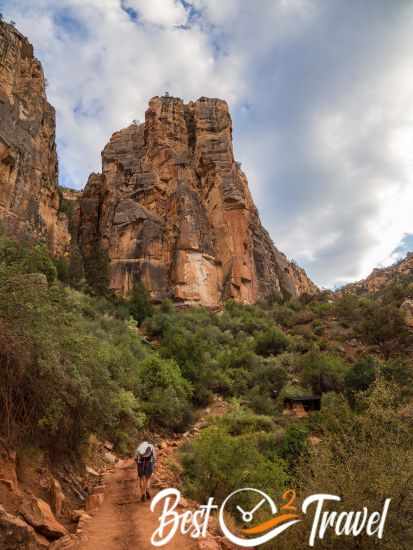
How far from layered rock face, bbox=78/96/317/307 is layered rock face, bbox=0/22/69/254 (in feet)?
24.8

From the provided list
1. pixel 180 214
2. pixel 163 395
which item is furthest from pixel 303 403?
pixel 180 214

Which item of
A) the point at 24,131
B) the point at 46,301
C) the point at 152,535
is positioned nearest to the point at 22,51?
the point at 24,131

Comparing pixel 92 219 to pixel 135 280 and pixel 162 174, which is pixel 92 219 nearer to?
pixel 162 174

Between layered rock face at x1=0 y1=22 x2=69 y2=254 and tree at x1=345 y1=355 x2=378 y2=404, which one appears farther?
layered rock face at x1=0 y1=22 x2=69 y2=254

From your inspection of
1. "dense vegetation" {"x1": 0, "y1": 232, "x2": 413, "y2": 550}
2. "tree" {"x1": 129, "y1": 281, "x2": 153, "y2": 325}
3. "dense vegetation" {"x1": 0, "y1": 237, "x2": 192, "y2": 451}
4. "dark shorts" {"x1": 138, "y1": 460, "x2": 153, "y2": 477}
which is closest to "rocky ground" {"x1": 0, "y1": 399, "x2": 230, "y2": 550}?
"dark shorts" {"x1": 138, "y1": 460, "x2": 153, "y2": 477}

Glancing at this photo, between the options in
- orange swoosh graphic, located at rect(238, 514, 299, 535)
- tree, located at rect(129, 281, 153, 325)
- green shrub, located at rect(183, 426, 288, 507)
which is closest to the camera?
orange swoosh graphic, located at rect(238, 514, 299, 535)

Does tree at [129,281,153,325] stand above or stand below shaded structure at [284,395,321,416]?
above

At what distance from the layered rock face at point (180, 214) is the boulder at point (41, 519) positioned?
98.4ft

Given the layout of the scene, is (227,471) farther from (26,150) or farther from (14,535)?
(26,150)

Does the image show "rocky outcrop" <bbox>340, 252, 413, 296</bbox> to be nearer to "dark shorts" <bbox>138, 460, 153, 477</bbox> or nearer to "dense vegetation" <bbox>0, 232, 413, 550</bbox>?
"dense vegetation" <bbox>0, 232, 413, 550</bbox>

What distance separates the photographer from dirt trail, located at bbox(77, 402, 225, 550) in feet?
15.9

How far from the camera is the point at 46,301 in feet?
23.2

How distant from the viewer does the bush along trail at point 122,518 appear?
4809 millimetres

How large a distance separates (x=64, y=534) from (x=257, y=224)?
43.0m
